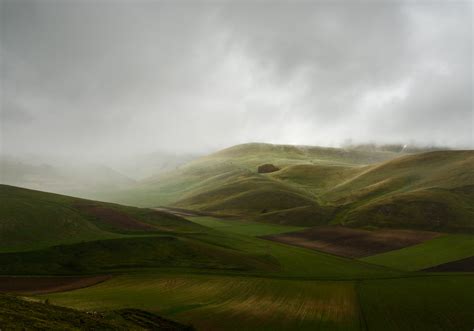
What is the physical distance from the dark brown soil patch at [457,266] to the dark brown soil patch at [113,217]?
73.4 metres

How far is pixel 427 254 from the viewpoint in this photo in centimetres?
8719

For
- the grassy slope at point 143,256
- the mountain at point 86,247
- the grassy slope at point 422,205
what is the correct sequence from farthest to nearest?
the grassy slope at point 422,205 → the grassy slope at point 143,256 → the mountain at point 86,247

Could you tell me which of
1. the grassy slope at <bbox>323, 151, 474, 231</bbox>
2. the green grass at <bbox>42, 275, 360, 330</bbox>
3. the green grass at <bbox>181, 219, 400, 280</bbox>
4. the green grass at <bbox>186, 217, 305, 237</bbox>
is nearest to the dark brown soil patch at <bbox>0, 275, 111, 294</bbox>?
the green grass at <bbox>42, 275, 360, 330</bbox>

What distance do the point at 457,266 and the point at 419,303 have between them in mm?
32395

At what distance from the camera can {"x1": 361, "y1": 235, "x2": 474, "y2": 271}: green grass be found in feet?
257

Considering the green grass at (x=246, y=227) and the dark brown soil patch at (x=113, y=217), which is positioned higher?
the dark brown soil patch at (x=113, y=217)

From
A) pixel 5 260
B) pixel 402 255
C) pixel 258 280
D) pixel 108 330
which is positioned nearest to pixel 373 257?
pixel 402 255

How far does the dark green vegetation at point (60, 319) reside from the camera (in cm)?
2450

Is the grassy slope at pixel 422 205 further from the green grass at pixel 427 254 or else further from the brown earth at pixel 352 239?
the green grass at pixel 427 254

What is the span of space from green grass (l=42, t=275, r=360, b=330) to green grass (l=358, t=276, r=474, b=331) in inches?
109

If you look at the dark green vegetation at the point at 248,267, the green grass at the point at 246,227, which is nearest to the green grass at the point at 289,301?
the dark green vegetation at the point at 248,267

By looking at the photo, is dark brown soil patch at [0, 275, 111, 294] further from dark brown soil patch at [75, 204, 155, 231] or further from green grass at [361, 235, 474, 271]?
green grass at [361, 235, 474, 271]

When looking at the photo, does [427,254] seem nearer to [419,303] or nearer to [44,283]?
[419,303]

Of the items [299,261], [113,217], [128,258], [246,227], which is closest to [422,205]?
[246,227]
